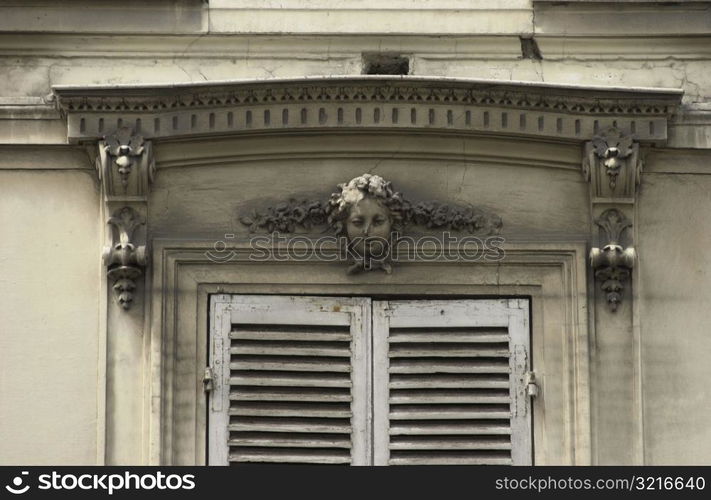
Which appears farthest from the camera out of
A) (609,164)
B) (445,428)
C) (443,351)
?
(609,164)

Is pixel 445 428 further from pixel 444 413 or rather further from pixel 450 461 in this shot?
pixel 450 461

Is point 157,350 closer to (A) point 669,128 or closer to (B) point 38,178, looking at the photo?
(B) point 38,178

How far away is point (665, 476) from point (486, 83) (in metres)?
2.68

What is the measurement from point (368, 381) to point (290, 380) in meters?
0.47

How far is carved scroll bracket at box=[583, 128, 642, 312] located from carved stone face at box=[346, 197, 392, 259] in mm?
1267

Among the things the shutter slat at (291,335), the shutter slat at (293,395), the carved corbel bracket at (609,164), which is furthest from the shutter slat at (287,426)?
the carved corbel bracket at (609,164)

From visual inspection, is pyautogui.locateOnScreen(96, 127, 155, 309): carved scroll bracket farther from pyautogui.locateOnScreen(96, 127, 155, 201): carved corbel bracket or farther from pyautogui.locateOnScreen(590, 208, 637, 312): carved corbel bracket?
pyautogui.locateOnScreen(590, 208, 637, 312): carved corbel bracket

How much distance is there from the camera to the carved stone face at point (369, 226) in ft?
88.0

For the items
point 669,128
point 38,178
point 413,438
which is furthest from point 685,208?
point 38,178

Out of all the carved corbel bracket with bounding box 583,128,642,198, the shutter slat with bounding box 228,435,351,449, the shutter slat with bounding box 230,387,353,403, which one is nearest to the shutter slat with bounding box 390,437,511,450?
the shutter slat with bounding box 228,435,351,449

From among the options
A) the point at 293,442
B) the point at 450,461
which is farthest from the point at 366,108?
the point at 450,461

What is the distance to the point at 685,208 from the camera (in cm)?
2706

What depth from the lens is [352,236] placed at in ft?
88.1

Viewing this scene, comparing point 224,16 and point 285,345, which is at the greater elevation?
point 224,16
